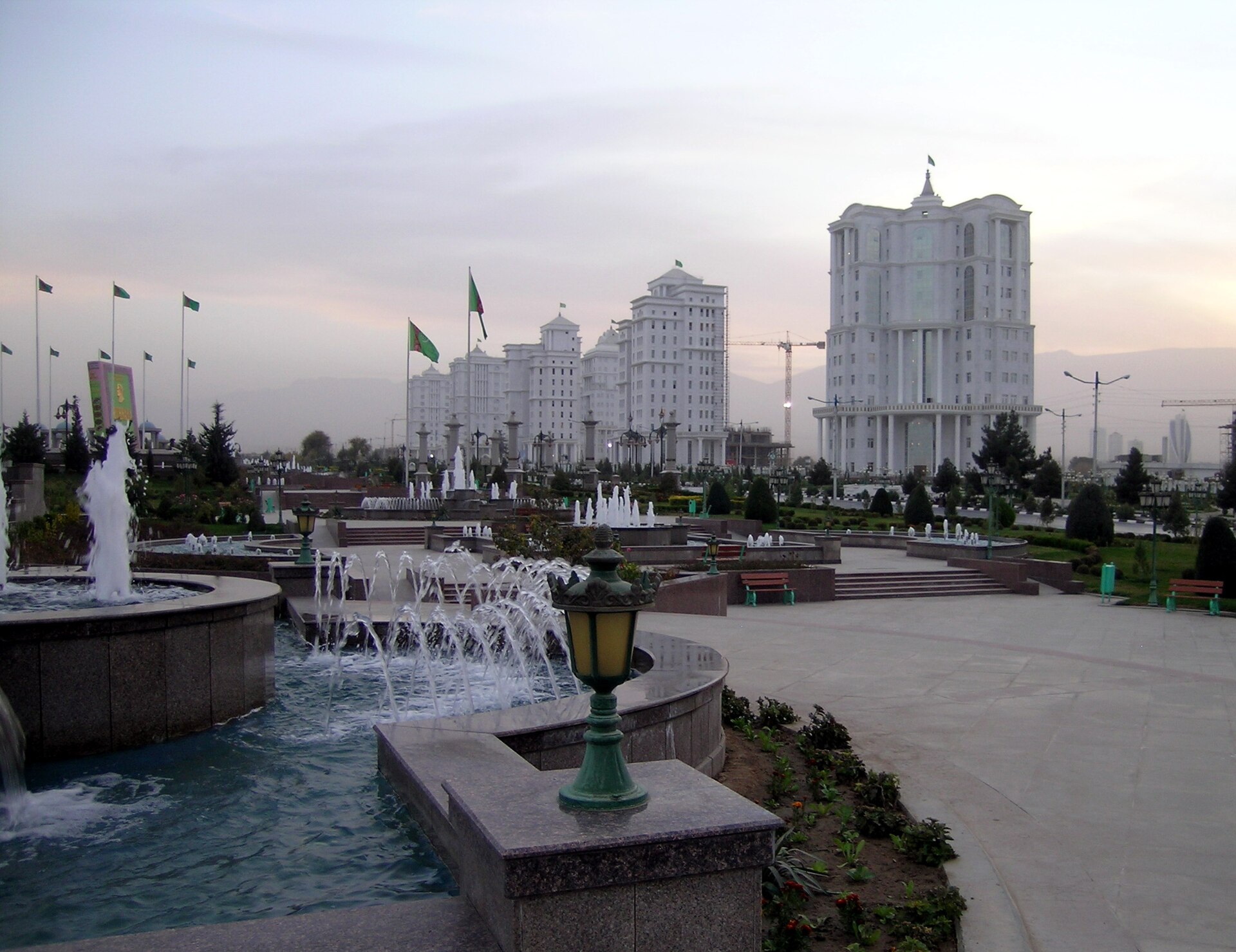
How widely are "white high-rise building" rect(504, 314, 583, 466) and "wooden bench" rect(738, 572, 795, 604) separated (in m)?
135

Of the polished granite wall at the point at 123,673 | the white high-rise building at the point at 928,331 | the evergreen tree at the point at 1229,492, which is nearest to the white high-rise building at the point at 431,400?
the white high-rise building at the point at 928,331

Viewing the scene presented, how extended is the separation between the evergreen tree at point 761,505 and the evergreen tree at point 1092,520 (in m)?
9.75

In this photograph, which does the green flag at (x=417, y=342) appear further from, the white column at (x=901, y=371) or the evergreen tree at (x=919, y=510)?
the white column at (x=901, y=371)

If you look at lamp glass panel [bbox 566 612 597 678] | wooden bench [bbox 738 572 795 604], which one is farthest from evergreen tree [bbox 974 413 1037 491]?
lamp glass panel [bbox 566 612 597 678]

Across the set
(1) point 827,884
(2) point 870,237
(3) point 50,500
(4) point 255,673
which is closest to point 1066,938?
(1) point 827,884

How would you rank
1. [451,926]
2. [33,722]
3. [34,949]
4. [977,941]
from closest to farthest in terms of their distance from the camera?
[34,949]
[451,926]
[977,941]
[33,722]

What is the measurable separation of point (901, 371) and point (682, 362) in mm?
42619

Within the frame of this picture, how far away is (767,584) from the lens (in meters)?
19.7

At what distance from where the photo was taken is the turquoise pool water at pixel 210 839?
5.12m

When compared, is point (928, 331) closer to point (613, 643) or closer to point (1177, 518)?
point (1177, 518)

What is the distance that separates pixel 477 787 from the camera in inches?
181

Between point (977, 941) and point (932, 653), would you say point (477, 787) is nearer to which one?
point (977, 941)

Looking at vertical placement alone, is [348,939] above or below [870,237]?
below

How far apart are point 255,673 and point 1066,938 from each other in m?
7.18
